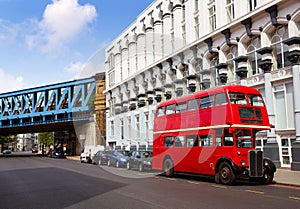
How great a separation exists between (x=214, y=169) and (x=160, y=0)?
2731 cm

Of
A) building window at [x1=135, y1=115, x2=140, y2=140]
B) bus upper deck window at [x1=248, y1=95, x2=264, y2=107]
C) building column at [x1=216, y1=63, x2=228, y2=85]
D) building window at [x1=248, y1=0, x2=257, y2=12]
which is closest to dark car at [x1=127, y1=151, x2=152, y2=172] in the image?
building column at [x1=216, y1=63, x2=228, y2=85]

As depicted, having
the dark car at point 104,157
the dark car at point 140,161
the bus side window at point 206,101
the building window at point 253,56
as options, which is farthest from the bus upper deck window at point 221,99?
the dark car at point 104,157

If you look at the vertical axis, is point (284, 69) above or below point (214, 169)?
above

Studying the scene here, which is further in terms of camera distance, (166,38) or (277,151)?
(166,38)

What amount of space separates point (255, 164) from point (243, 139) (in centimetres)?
119

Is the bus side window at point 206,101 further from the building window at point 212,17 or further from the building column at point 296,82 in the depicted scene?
the building window at point 212,17

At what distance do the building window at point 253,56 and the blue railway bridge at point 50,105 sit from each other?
34994 mm

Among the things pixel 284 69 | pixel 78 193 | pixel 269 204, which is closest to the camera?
pixel 269 204

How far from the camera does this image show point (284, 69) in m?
22.2

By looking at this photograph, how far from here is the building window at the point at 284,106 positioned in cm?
2194

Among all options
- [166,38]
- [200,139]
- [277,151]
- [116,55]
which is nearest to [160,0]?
[166,38]

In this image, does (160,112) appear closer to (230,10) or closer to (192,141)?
(192,141)

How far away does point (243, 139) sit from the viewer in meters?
15.5

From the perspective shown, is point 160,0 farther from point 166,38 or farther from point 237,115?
point 237,115
